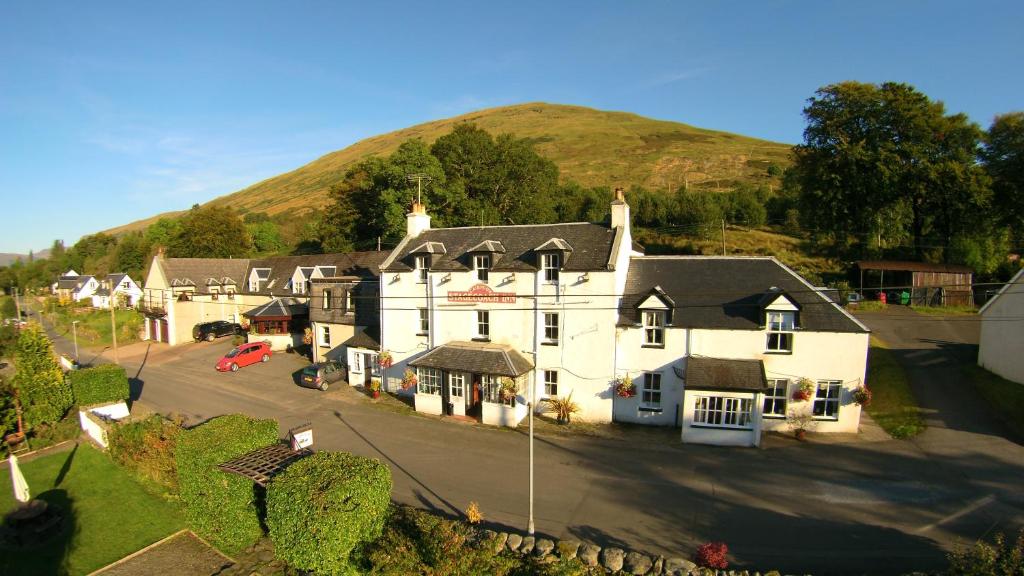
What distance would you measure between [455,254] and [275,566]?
1657cm

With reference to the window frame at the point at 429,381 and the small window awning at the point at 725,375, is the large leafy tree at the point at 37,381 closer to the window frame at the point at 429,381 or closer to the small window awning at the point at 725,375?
the window frame at the point at 429,381

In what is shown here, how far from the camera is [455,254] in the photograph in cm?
2619

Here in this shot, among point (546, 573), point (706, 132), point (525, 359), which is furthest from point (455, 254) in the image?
point (706, 132)

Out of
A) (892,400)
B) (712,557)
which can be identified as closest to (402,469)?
(712,557)

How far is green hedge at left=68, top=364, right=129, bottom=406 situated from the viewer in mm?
23594

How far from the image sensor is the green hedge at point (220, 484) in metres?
13.3

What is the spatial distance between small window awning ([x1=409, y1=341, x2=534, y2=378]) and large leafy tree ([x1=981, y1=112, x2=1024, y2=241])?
4422 cm

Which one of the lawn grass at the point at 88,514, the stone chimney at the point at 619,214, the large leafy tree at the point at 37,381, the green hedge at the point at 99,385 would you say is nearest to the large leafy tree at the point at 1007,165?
the stone chimney at the point at 619,214

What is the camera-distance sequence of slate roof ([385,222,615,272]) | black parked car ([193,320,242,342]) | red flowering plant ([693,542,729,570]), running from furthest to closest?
1. black parked car ([193,320,242,342])
2. slate roof ([385,222,615,272])
3. red flowering plant ([693,542,729,570])

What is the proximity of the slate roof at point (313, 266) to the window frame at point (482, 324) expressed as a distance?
1469cm

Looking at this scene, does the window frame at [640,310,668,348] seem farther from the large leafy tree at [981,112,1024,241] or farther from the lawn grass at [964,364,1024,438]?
the large leafy tree at [981,112,1024,241]

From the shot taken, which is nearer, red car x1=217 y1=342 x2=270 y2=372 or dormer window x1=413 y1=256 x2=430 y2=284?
dormer window x1=413 y1=256 x2=430 y2=284

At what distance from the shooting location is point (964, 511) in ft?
46.9

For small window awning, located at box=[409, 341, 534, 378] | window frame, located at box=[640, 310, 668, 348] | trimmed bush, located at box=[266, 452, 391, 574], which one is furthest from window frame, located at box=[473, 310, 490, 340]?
trimmed bush, located at box=[266, 452, 391, 574]
